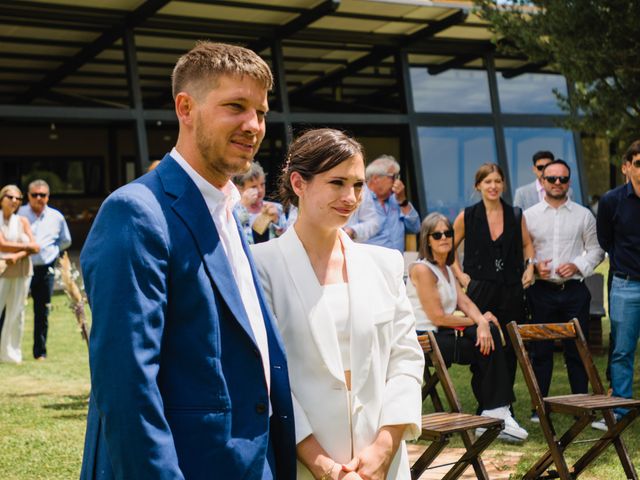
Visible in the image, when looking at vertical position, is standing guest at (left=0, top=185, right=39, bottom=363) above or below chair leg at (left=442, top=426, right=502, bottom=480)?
above

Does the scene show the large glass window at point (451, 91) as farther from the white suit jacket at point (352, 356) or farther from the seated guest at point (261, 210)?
the white suit jacket at point (352, 356)

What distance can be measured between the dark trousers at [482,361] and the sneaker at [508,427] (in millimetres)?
37

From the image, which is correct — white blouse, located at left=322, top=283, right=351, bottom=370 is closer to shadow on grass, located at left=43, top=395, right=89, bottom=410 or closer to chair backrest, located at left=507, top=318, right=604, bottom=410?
chair backrest, located at left=507, top=318, right=604, bottom=410

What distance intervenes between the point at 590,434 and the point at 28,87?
16.5 meters

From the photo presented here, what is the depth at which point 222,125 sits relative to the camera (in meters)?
2.16

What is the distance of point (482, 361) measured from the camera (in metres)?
6.40

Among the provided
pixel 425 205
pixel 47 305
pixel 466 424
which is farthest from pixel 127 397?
pixel 425 205

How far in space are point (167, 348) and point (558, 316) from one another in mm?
5559

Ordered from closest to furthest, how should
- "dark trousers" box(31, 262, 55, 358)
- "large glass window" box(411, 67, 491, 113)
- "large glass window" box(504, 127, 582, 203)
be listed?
"dark trousers" box(31, 262, 55, 358) → "large glass window" box(411, 67, 491, 113) → "large glass window" box(504, 127, 582, 203)

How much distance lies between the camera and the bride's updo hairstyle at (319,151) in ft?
9.53

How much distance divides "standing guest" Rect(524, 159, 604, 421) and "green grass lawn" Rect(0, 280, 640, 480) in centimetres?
53

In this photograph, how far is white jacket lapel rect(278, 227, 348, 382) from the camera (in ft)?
8.93

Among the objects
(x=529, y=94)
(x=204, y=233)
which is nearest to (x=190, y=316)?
(x=204, y=233)

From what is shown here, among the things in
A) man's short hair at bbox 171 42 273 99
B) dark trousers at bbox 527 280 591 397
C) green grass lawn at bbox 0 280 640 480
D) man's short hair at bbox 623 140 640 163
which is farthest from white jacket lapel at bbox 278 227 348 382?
dark trousers at bbox 527 280 591 397
